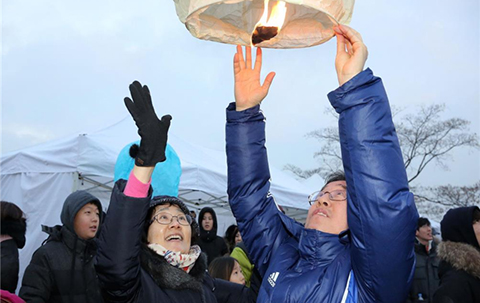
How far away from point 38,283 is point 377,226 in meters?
2.92

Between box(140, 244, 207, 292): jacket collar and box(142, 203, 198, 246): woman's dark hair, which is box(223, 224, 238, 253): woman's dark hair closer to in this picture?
box(142, 203, 198, 246): woman's dark hair

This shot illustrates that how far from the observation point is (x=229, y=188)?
2139mm

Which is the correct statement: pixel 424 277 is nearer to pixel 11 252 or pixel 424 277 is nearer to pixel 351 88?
pixel 11 252

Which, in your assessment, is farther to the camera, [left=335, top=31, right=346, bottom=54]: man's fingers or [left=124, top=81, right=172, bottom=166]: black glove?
[left=124, top=81, right=172, bottom=166]: black glove

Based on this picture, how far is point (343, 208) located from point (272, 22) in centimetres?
88

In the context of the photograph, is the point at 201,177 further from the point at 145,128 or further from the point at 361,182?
the point at 361,182

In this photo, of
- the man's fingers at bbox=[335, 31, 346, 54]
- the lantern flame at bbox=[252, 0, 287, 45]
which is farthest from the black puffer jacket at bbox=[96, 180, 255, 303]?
the man's fingers at bbox=[335, 31, 346, 54]

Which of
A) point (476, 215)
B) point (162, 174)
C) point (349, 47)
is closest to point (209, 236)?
point (476, 215)

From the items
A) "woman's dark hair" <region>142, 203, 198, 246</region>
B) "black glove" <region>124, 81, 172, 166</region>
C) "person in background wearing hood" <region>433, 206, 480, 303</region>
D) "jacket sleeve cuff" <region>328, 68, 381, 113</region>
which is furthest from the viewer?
"person in background wearing hood" <region>433, 206, 480, 303</region>

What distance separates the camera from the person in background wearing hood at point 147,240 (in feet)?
6.76

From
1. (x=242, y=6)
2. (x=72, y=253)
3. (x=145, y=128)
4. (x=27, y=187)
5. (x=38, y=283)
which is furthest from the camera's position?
(x=27, y=187)

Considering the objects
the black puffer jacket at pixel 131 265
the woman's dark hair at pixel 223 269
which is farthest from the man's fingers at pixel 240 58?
the woman's dark hair at pixel 223 269

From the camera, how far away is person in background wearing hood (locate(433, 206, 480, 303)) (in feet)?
11.6

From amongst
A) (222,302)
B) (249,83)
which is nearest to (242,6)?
(249,83)
